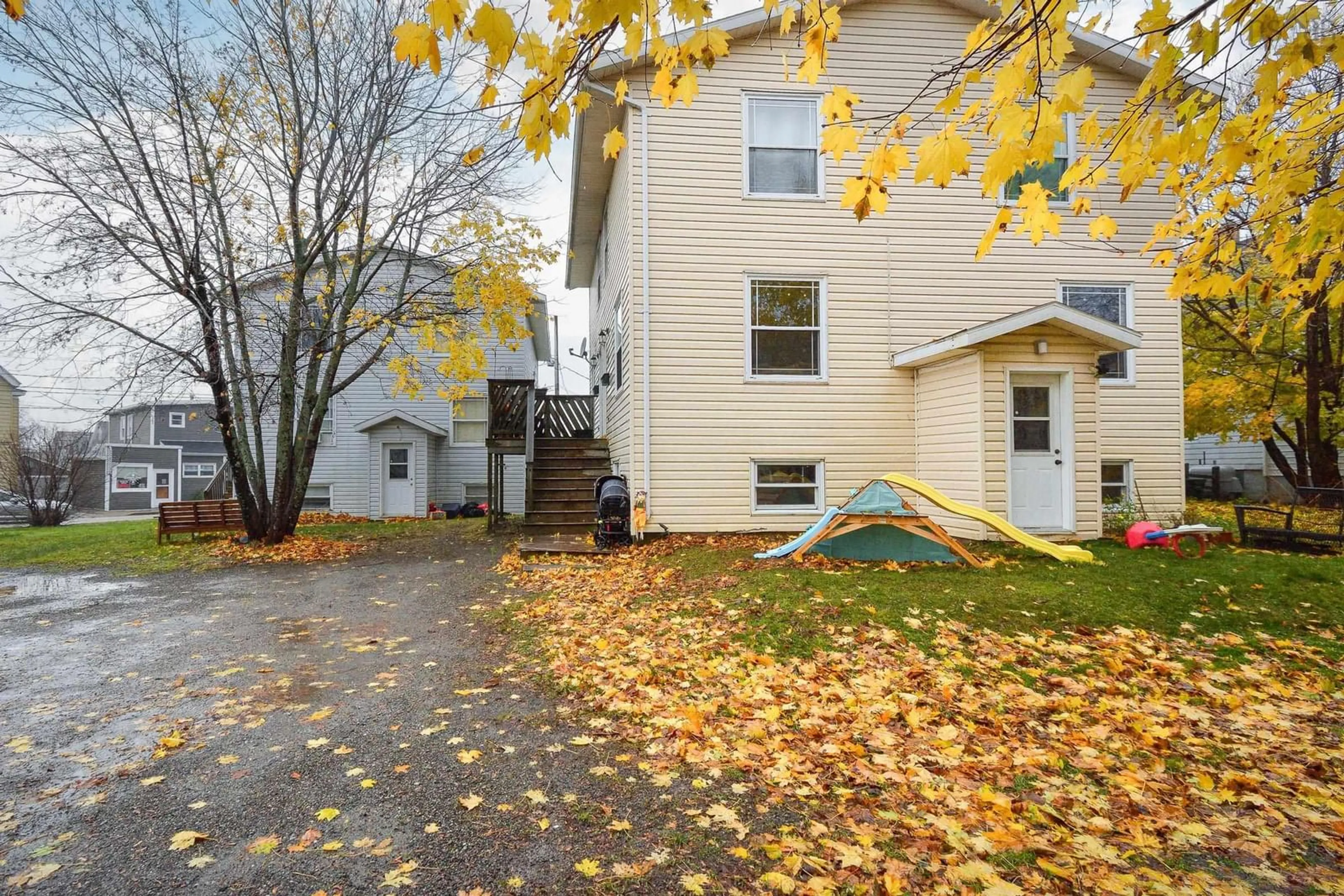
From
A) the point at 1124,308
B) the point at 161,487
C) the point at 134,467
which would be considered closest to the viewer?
the point at 1124,308

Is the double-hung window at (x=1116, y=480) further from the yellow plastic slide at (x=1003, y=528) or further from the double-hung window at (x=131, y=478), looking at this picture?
the double-hung window at (x=131, y=478)

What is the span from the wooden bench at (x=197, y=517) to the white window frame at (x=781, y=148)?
11.0 meters

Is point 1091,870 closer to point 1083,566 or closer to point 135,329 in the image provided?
point 1083,566

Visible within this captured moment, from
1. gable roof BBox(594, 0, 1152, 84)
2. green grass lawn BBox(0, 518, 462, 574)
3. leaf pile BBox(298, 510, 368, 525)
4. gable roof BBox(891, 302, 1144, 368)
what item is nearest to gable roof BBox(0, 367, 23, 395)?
green grass lawn BBox(0, 518, 462, 574)

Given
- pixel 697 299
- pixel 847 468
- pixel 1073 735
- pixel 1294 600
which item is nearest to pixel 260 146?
pixel 697 299

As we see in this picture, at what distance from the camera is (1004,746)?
135 inches

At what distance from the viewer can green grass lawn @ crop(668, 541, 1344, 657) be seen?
531cm

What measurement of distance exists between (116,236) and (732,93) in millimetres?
10045

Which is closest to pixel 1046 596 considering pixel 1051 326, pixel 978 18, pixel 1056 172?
pixel 1051 326

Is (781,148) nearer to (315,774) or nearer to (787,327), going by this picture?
(787,327)

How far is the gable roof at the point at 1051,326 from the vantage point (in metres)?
Answer: 8.58

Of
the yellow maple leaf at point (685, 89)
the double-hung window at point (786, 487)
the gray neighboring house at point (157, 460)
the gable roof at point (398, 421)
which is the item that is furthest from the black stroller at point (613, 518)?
the gray neighboring house at point (157, 460)

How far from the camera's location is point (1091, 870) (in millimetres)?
2416

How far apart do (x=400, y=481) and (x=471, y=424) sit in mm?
2737
